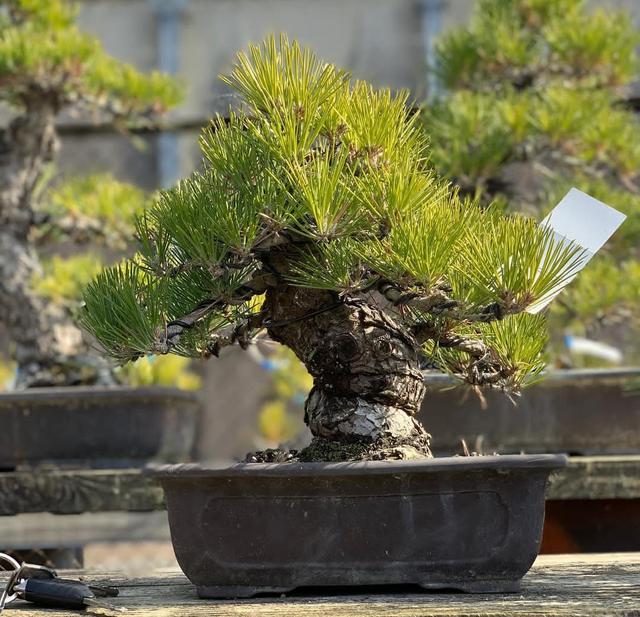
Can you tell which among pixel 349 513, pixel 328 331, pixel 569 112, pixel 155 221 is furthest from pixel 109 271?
pixel 569 112

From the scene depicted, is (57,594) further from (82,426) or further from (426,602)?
(82,426)

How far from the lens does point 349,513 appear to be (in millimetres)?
1112

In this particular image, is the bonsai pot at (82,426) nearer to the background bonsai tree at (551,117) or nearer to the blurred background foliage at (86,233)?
the blurred background foliage at (86,233)

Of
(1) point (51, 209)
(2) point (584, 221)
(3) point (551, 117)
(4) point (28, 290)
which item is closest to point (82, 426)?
(4) point (28, 290)

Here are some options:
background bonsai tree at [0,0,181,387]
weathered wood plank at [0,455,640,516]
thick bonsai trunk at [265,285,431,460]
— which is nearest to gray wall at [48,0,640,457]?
background bonsai tree at [0,0,181,387]

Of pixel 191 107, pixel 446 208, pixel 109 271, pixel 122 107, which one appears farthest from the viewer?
pixel 191 107

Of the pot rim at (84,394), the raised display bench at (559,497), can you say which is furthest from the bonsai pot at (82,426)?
the raised display bench at (559,497)

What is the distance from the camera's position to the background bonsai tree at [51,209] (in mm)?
2355

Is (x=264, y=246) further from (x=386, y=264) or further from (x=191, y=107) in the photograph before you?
(x=191, y=107)

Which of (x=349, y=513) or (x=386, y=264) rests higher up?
(x=386, y=264)

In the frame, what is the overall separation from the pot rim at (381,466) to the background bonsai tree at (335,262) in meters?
0.07

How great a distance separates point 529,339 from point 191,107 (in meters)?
4.14

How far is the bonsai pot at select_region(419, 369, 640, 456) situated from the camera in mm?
2031

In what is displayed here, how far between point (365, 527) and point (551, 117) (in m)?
1.20
